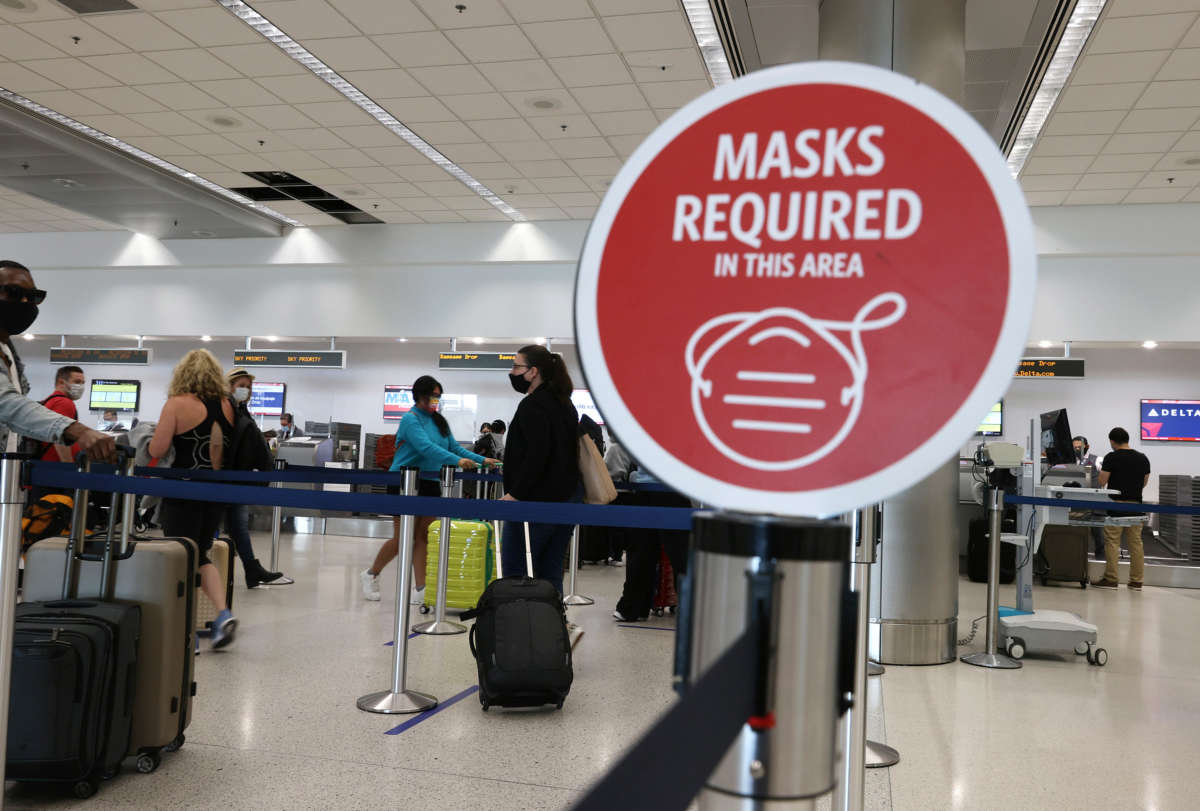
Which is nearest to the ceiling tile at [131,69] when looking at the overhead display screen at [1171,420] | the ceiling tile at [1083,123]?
the ceiling tile at [1083,123]

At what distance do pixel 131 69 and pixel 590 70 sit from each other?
3854mm

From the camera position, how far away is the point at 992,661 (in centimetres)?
480

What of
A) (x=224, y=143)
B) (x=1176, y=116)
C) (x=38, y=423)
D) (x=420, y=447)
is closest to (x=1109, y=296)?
(x=1176, y=116)

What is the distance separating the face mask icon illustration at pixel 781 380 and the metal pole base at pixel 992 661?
4.67m

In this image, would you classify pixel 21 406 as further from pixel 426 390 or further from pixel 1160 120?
pixel 1160 120

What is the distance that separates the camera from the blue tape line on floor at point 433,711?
3152 mm

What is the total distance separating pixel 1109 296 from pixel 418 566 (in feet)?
28.7

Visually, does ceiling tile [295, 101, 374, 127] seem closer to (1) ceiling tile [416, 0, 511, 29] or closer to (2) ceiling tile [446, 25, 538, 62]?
(2) ceiling tile [446, 25, 538, 62]

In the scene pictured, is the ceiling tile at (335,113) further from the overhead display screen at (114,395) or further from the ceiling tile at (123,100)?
the overhead display screen at (114,395)

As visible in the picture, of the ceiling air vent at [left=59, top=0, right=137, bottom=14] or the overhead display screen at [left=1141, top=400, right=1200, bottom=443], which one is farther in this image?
the overhead display screen at [left=1141, top=400, right=1200, bottom=443]

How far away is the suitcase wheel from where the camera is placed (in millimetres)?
2631

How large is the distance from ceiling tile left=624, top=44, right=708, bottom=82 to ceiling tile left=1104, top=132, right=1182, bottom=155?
387cm

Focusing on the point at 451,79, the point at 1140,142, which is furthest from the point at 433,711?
the point at 1140,142

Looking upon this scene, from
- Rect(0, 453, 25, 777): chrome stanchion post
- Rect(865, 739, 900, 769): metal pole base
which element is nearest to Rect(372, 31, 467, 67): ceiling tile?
Rect(0, 453, 25, 777): chrome stanchion post
